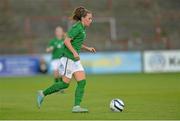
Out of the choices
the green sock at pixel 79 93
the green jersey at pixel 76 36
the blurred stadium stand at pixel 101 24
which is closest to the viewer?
the green sock at pixel 79 93

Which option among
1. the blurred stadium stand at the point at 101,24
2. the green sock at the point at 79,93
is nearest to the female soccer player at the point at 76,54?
the green sock at the point at 79,93

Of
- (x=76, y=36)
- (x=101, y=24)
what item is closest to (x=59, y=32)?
(x=76, y=36)

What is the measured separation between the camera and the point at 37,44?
4081 cm

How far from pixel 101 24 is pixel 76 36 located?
29566 mm

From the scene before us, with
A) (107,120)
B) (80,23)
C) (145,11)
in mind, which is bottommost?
(107,120)

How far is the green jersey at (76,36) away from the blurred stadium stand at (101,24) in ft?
86.4

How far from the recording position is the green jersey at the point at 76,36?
13.5m

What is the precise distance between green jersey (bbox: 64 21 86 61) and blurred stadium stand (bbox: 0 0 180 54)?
86.4ft

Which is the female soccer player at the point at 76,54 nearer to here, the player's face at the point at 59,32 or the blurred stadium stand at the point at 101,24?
the player's face at the point at 59,32

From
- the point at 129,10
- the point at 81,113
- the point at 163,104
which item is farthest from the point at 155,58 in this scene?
the point at 81,113

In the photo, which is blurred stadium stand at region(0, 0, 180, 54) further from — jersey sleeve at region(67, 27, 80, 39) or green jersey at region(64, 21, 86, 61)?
jersey sleeve at region(67, 27, 80, 39)

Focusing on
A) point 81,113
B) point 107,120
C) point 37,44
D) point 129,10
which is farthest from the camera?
point 129,10

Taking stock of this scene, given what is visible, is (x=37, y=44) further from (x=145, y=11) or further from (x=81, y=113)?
(x=81, y=113)

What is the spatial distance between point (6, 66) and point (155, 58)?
8.83 meters
